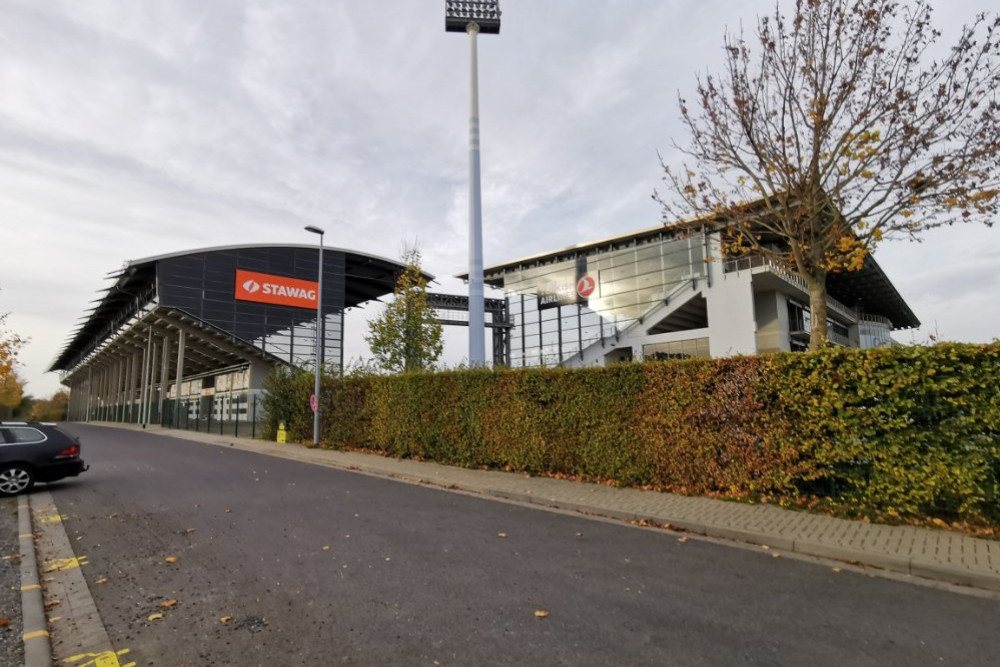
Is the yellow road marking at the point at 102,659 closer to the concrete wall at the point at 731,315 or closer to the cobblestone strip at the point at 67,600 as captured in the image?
the cobblestone strip at the point at 67,600

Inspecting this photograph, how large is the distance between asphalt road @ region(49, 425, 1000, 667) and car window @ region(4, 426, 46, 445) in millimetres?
4248

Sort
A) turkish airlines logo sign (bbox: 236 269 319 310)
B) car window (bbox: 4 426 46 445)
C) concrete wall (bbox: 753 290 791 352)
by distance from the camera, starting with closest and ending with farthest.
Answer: car window (bbox: 4 426 46 445), concrete wall (bbox: 753 290 791 352), turkish airlines logo sign (bbox: 236 269 319 310)

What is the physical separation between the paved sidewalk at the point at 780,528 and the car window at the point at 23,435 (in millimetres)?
7665

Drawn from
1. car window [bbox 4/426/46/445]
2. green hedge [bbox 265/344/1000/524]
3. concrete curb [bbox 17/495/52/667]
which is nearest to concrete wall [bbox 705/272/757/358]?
green hedge [bbox 265/344/1000/524]

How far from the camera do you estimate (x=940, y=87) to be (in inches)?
352

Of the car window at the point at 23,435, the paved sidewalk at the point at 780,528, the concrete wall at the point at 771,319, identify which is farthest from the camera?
the concrete wall at the point at 771,319

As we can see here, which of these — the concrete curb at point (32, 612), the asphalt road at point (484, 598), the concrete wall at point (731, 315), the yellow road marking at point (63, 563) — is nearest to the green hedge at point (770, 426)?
the asphalt road at point (484, 598)

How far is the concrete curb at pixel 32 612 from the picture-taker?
12.3ft

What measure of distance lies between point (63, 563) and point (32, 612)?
180 centimetres

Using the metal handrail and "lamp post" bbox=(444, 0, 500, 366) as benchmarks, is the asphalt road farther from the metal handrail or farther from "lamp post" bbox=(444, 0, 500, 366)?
the metal handrail

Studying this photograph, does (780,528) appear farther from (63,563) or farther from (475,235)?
(475,235)

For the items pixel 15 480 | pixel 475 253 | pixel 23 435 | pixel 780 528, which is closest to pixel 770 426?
pixel 780 528

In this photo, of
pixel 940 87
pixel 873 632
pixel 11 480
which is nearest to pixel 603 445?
pixel 873 632

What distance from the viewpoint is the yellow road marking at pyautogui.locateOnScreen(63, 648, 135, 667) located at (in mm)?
3662
